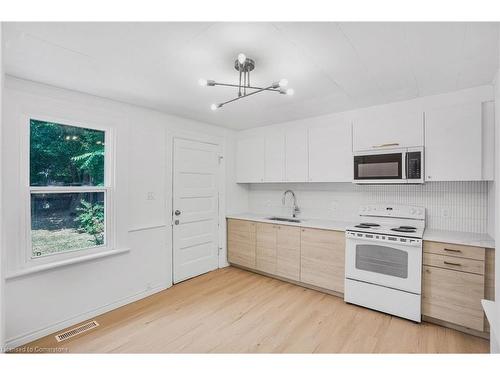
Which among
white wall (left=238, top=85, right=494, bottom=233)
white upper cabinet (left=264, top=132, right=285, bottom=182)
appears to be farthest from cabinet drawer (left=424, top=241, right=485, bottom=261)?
white upper cabinet (left=264, top=132, right=285, bottom=182)

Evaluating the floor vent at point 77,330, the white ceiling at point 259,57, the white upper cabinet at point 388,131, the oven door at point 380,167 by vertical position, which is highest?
the white ceiling at point 259,57

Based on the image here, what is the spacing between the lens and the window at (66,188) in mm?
2357

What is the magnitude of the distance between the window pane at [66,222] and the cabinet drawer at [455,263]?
11.2 feet

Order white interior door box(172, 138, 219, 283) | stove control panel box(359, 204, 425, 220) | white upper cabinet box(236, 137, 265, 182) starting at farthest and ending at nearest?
white upper cabinet box(236, 137, 265, 182)
white interior door box(172, 138, 219, 283)
stove control panel box(359, 204, 425, 220)

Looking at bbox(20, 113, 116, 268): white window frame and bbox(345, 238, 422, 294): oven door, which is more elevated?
bbox(20, 113, 116, 268): white window frame

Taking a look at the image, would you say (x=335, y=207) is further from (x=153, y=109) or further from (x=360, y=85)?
(x=153, y=109)

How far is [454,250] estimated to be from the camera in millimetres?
2318

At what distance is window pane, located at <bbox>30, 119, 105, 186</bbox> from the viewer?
236cm

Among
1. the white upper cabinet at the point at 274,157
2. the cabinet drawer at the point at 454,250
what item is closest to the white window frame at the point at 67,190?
the white upper cabinet at the point at 274,157

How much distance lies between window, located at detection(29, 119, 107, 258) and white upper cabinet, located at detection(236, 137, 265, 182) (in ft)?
6.88

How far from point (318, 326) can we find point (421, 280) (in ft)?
3.63

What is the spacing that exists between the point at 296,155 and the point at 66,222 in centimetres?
287

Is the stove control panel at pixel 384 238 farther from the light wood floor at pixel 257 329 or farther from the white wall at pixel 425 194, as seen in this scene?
the light wood floor at pixel 257 329

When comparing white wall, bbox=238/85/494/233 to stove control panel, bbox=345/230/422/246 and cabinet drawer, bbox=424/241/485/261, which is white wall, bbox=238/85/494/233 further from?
stove control panel, bbox=345/230/422/246
